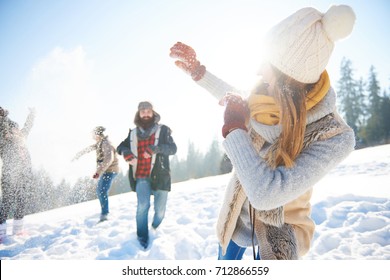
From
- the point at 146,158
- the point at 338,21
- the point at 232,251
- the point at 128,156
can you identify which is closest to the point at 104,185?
the point at 128,156

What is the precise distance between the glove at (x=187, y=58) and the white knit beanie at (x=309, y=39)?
3.06 ft

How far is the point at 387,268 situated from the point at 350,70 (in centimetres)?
3028

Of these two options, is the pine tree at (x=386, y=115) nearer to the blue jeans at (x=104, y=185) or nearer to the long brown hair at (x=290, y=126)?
the blue jeans at (x=104, y=185)

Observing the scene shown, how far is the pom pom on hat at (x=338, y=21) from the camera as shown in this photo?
1.04 m

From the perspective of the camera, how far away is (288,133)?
107 cm

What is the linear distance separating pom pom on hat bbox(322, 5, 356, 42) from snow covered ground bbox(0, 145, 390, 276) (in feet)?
8.27

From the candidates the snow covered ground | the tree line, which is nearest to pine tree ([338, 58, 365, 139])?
the tree line

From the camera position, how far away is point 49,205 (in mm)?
9281

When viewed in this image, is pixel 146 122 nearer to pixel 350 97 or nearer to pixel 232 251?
pixel 232 251

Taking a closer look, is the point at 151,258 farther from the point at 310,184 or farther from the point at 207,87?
the point at 310,184

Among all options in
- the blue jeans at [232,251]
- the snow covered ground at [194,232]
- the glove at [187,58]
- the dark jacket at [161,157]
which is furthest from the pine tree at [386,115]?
the blue jeans at [232,251]

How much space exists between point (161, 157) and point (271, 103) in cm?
272

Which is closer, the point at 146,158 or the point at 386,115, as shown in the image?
the point at 146,158

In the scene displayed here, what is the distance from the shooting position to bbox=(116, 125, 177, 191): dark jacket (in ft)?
11.9
